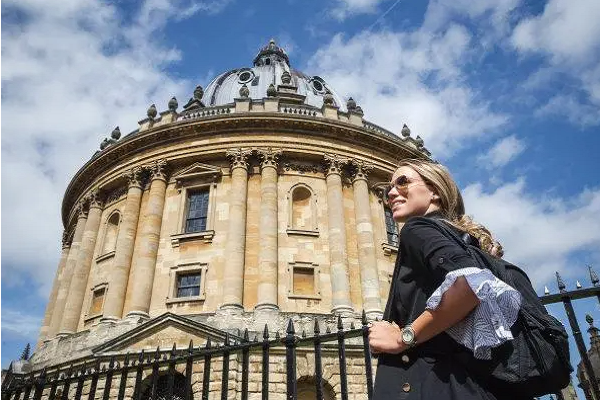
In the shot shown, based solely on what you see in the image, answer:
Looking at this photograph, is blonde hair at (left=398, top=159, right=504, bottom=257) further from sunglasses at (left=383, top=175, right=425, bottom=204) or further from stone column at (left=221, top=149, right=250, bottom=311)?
stone column at (left=221, top=149, right=250, bottom=311)

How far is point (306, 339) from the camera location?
4.31 m

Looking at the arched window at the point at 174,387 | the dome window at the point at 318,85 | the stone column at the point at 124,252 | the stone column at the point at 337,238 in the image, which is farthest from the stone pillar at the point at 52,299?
the dome window at the point at 318,85

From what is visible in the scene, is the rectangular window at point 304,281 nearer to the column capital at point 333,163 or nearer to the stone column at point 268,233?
the stone column at point 268,233

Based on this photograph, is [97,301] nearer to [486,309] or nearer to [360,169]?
[360,169]

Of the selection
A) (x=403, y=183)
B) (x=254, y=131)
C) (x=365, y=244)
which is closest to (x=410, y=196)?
(x=403, y=183)

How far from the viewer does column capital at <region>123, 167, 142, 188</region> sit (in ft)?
72.7

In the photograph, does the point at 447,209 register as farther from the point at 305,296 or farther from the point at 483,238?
the point at 305,296

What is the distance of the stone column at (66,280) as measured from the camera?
21348 mm

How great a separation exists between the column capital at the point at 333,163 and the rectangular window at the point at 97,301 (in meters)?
11.6

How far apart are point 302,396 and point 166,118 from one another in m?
15.3

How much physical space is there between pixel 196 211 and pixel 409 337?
66.1 feet

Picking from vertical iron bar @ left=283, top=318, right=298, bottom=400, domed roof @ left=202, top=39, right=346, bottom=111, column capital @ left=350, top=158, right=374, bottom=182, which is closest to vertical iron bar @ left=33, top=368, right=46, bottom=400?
vertical iron bar @ left=283, top=318, right=298, bottom=400

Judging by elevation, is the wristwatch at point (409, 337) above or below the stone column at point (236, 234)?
below

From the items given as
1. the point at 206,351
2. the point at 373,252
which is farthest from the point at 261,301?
the point at 206,351
